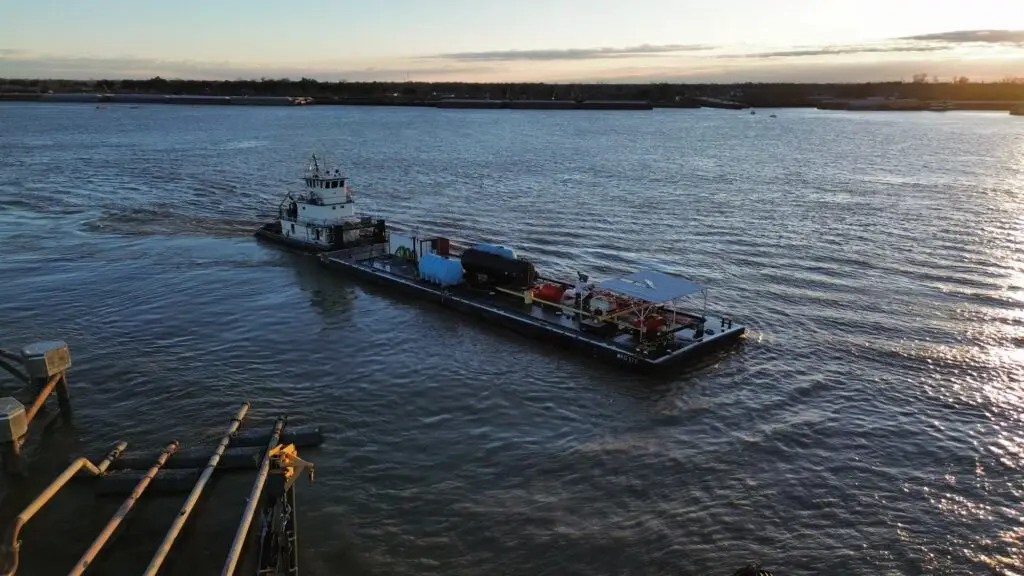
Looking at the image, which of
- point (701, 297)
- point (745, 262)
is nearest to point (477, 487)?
point (701, 297)

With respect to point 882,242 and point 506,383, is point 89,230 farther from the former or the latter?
point 882,242

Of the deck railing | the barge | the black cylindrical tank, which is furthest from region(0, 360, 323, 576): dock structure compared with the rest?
the deck railing

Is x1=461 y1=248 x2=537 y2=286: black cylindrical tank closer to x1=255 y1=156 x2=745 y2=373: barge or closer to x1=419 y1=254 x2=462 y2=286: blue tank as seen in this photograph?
x1=255 y1=156 x2=745 y2=373: barge

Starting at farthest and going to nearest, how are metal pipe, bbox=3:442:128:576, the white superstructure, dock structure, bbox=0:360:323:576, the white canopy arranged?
the white superstructure → the white canopy → dock structure, bbox=0:360:323:576 → metal pipe, bbox=3:442:128:576

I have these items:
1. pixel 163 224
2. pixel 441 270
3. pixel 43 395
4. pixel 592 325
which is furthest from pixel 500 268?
pixel 163 224

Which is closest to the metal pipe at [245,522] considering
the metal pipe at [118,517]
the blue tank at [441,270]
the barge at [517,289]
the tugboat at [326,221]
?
the metal pipe at [118,517]

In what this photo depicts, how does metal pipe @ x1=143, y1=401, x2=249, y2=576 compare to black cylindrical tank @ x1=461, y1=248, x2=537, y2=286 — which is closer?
metal pipe @ x1=143, y1=401, x2=249, y2=576

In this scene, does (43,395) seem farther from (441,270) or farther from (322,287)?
(441,270)
